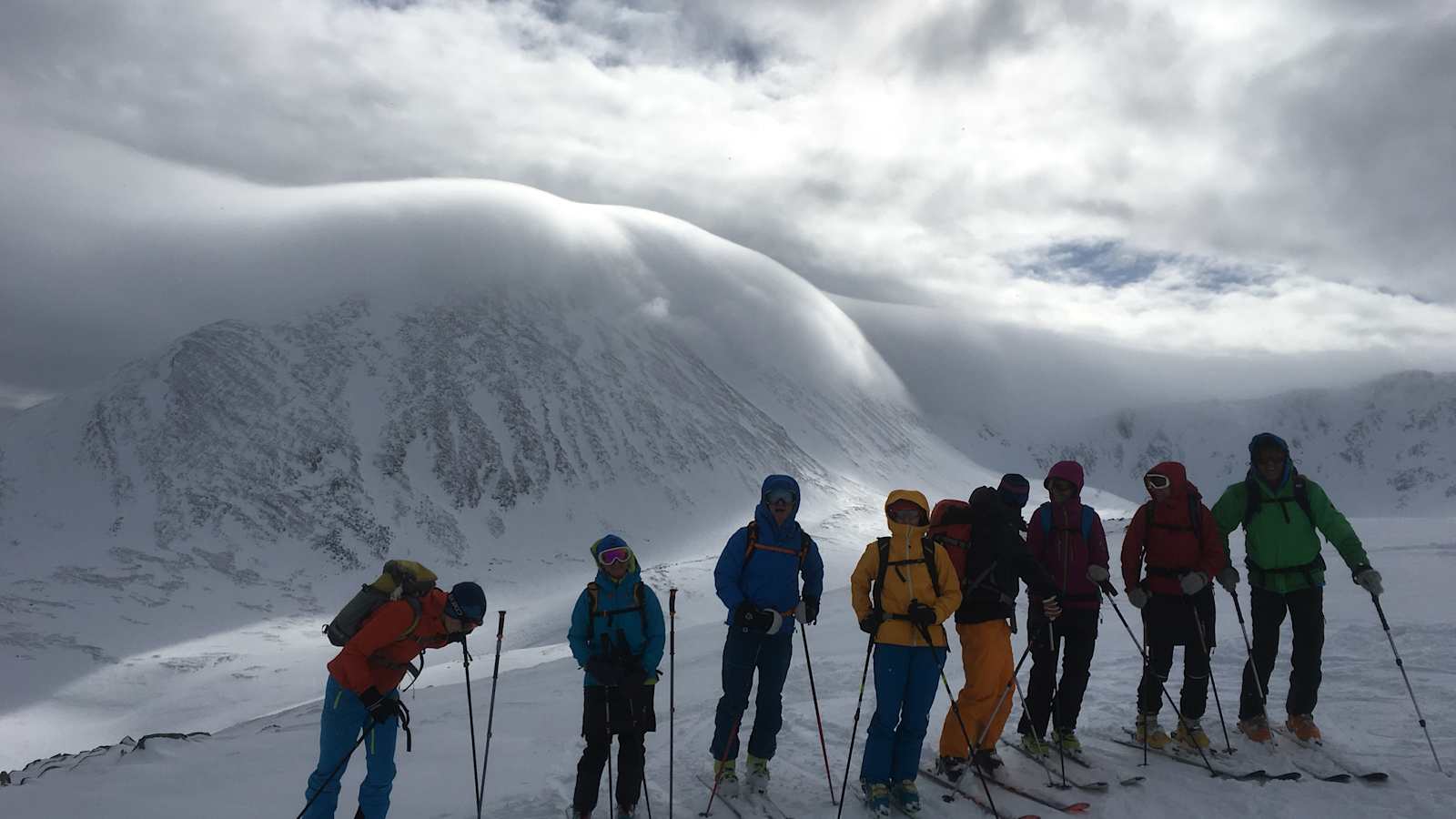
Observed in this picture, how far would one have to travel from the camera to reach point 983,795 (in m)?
7.48

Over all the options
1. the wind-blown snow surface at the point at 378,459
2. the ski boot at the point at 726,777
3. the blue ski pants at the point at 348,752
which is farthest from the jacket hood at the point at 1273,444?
the wind-blown snow surface at the point at 378,459

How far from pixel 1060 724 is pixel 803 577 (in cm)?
288

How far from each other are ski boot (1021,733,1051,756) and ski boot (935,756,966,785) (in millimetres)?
905

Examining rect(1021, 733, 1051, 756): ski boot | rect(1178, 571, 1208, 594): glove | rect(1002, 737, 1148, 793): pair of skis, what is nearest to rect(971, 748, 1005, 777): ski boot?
rect(1002, 737, 1148, 793): pair of skis

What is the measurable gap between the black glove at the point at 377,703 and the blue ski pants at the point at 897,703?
4.07m

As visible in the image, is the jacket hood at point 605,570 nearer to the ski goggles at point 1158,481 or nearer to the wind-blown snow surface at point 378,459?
the ski goggles at point 1158,481

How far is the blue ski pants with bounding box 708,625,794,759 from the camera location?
25.9 feet

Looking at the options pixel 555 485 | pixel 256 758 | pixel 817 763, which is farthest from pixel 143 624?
pixel 817 763

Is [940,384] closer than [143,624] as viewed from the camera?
No

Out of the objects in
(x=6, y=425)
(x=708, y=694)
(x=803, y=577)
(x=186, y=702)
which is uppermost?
(x=6, y=425)

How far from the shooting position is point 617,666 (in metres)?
7.28

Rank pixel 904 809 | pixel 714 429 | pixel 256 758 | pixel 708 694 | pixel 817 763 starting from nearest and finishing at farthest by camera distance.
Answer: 1. pixel 904 809
2. pixel 817 763
3. pixel 256 758
4. pixel 708 694
5. pixel 714 429

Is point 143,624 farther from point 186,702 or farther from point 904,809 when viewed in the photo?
point 904,809

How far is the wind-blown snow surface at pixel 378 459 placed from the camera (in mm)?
47938
